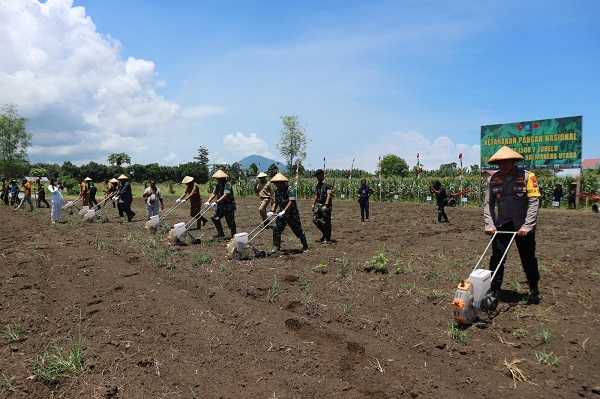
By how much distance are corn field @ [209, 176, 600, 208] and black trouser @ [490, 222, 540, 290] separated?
20.2 metres

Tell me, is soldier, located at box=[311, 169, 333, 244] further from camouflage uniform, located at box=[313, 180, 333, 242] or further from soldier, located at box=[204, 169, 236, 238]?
soldier, located at box=[204, 169, 236, 238]

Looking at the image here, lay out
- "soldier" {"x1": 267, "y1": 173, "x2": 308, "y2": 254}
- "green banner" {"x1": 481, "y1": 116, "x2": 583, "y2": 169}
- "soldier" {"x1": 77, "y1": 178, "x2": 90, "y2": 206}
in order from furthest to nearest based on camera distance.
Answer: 1. "green banner" {"x1": 481, "y1": 116, "x2": 583, "y2": 169}
2. "soldier" {"x1": 77, "y1": 178, "x2": 90, "y2": 206}
3. "soldier" {"x1": 267, "y1": 173, "x2": 308, "y2": 254}

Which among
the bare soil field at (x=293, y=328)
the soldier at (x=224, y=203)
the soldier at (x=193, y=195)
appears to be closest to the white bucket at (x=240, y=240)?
the bare soil field at (x=293, y=328)

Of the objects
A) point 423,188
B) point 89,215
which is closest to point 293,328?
point 89,215

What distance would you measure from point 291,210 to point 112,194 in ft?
37.7

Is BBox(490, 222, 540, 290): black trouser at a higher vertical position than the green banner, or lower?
lower

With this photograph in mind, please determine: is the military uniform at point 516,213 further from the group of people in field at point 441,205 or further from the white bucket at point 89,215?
the white bucket at point 89,215

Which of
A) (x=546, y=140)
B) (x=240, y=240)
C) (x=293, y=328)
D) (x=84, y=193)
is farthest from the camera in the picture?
(x=546, y=140)

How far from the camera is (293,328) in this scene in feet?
16.0

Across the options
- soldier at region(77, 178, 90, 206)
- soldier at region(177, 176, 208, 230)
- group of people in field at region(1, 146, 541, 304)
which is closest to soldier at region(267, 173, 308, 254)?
group of people in field at region(1, 146, 541, 304)

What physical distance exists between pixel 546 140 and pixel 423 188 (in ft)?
26.9

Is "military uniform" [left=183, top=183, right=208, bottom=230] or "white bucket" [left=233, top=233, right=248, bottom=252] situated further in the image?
"military uniform" [left=183, top=183, right=208, bottom=230]

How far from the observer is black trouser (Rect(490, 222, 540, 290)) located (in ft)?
17.3

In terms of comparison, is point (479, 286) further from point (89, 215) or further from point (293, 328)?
point (89, 215)
